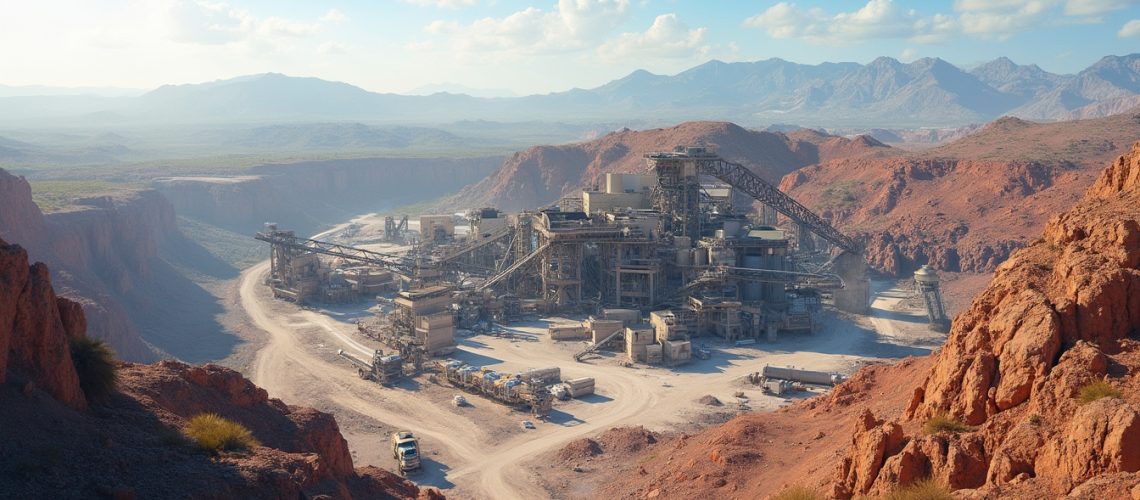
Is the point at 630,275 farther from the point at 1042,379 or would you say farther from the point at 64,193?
the point at 64,193

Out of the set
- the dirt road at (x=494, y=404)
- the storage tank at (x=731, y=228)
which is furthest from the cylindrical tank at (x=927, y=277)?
the storage tank at (x=731, y=228)

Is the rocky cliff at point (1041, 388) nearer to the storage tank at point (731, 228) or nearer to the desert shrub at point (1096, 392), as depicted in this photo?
the desert shrub at point (1096, 392)

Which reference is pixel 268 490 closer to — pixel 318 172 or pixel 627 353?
pixel 627 353

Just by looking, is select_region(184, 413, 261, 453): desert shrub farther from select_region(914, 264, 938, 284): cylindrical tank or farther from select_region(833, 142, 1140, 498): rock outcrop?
select_region(914, 264, 938, 284): cylindrical tank

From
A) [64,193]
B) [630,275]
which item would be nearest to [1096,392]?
[630,275]

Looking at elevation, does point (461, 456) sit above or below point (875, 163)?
below

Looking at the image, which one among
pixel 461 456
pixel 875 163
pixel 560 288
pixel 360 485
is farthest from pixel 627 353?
pixel 875 163

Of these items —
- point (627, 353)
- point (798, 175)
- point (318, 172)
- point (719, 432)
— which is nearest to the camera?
point (719, 432)
